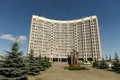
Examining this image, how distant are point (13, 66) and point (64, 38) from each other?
119200 mm

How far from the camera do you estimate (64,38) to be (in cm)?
13225

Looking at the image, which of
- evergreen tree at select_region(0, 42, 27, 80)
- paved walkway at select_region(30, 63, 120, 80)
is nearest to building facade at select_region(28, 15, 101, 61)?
paved walkway at select_region(30, 63, 120, 80)

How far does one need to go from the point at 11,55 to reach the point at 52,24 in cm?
12045

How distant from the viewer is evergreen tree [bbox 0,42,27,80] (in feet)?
42.6

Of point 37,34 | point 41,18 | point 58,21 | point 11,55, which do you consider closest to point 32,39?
point 37,34

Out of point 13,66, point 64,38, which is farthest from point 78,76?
point 64,38

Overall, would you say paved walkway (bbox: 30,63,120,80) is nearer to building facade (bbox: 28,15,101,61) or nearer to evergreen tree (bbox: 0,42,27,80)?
evergreen tree (bbox: 0,42,27,80)

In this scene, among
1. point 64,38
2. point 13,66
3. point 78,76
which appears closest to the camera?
point 13,66

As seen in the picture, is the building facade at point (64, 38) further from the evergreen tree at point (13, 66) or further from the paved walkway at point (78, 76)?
the evergreen tree at point (13, 66)

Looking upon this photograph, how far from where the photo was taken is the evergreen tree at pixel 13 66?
42.6 feet

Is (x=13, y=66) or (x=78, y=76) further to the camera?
(x=78, y=76)

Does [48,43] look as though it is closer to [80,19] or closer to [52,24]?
[52,24]

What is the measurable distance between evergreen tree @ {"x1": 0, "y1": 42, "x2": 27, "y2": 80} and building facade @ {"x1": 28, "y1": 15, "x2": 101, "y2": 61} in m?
101

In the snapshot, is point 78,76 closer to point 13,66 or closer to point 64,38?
point 13,66
